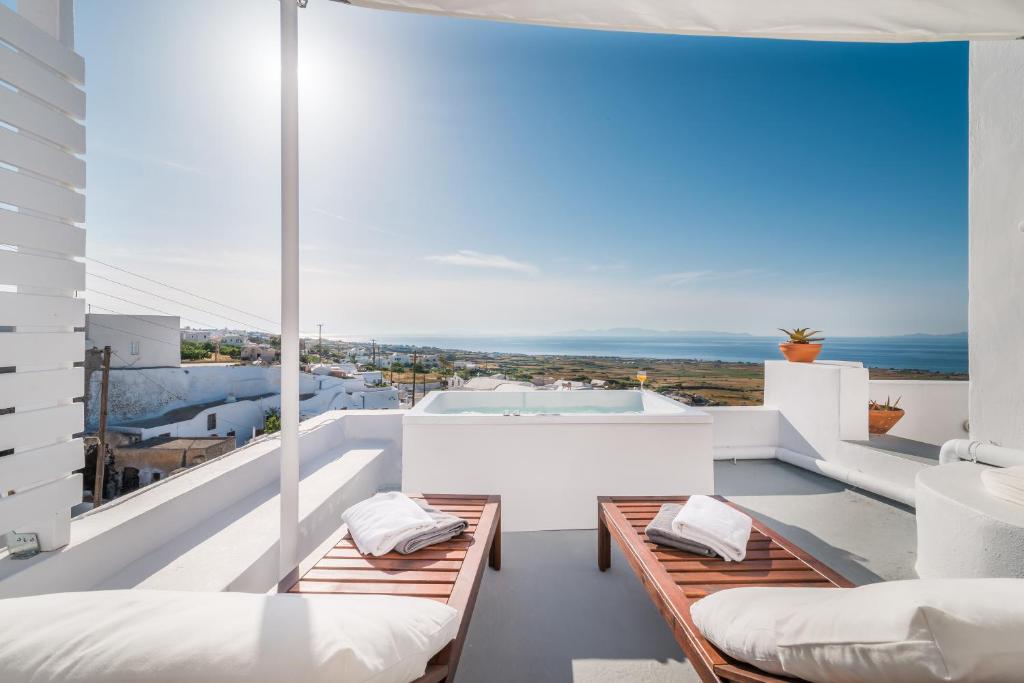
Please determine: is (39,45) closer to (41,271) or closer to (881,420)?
(41,271)

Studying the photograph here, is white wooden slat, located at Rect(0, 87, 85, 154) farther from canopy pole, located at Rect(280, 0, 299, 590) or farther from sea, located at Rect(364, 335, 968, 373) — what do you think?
sea, located at Rect(364, 335, 968, 373)

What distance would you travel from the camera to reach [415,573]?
1.47 metres

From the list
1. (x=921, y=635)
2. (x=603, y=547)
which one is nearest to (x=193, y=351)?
(x=603, y=547)

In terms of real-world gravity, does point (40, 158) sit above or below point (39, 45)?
below

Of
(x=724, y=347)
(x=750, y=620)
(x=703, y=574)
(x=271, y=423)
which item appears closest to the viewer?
(x=750, y=620)

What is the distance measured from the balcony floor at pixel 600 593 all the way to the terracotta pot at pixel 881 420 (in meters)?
0.79

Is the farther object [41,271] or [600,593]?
[600,593]

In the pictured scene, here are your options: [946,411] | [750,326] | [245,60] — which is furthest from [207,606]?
[750,326]

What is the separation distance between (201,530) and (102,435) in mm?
932

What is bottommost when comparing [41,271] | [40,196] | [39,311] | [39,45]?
[39,311]

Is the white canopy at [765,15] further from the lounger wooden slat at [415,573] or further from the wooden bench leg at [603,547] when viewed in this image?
the wooden bench leg at [603,547]

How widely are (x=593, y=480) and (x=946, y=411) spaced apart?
145 inches

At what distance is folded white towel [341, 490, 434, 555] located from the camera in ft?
5.25

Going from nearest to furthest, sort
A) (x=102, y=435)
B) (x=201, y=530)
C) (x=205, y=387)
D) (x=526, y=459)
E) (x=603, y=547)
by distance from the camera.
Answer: (x=201, y=530) < (x=603, y=547) < (x=102, y=435) < (x=526, y=459) < (x=205, y=387)
